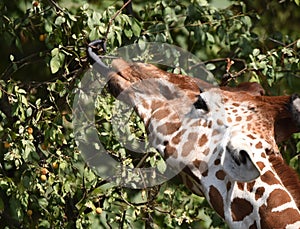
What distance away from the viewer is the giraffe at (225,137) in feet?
9.74

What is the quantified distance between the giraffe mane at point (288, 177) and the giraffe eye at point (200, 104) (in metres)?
0.29

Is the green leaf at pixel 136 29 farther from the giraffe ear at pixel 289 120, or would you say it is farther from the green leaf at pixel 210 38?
the giraffe ear at pixel 289 120

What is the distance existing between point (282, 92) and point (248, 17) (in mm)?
716

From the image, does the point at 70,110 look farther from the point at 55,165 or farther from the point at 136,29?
the point at 136,29

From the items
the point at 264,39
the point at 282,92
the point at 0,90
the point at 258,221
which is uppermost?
the point at 258,221

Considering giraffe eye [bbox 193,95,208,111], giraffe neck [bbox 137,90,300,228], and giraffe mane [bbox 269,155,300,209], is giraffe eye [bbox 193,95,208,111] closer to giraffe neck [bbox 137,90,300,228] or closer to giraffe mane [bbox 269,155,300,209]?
giraffe neck [bbox 137,90,300,228]

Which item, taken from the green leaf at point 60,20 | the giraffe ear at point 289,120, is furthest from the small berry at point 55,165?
the giraffe ear at point 289,120

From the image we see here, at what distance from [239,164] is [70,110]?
147 centimetres

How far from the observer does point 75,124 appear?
427cm

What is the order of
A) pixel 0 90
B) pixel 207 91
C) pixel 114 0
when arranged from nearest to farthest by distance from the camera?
pixel 207 91
pixel 0 90
pixel 114 0

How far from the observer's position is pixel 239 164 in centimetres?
293

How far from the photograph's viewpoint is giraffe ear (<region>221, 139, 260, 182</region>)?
2.89m

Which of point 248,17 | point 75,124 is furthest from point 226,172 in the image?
point 248,17

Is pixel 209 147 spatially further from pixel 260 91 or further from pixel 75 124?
pixel 75 124
